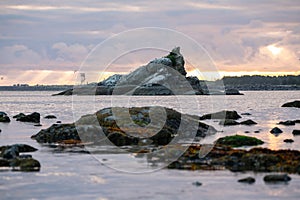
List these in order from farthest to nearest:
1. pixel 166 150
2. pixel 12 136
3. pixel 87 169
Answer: pixel 12 136 → pixel 166 150 → pixel 87 169

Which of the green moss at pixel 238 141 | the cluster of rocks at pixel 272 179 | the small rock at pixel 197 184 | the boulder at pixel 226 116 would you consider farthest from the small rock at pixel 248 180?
the boulder at pixel 226 116

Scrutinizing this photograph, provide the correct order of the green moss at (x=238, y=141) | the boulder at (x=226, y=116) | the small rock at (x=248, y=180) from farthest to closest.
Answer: the boulder at (x=226, y=116), the green moss at (x=238, y=141), the small rock at (x=248, y=180)

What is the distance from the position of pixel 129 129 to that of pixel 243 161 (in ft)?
51.0

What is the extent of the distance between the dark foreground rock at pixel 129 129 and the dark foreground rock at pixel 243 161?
28.7ft

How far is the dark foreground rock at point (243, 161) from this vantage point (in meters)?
30.1

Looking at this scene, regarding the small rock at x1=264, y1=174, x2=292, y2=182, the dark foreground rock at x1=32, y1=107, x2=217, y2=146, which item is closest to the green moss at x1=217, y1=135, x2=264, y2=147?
the dark foreground rock at x1=32, y1=107, x2=217, y2=146

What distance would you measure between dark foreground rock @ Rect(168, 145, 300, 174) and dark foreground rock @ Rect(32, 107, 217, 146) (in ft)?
28.7

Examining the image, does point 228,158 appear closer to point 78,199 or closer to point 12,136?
point 78,199

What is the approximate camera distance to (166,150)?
3550cm

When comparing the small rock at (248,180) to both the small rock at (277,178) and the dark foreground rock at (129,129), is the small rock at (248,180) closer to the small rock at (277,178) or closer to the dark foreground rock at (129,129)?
the small rock at (277,178)

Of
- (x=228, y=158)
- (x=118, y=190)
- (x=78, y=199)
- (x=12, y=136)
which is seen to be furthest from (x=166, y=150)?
(x=12, y=136)

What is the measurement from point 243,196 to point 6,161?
14.1m

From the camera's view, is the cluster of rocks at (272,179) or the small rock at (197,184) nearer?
the small rock at (197,184)

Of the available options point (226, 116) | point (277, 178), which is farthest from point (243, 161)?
point (226, 116)
